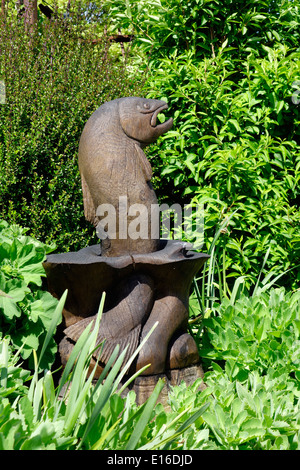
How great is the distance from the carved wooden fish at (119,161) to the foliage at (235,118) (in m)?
1.35

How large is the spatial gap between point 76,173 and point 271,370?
2252mm

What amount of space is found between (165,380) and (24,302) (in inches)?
30.6

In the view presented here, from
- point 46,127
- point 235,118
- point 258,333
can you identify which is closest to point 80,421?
point 258,333

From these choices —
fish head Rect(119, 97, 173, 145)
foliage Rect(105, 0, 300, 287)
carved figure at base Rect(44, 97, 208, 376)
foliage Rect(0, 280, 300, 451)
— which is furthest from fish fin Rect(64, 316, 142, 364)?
foliage Rect(105, 0, 300, 287)

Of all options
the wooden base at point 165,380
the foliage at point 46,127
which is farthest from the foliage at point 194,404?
the foliage at point 46,127

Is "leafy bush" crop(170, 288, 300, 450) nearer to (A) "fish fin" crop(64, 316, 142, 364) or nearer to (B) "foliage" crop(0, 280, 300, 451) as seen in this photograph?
(B) "foliage" crop(0, 280, 300, 451)

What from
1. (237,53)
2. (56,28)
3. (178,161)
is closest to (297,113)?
(237,53)

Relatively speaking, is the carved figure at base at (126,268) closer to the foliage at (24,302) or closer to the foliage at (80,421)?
the foliage at (24,302)

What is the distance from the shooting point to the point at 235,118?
3.77 meters

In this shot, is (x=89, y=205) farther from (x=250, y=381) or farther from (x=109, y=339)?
(x=250, y=381)

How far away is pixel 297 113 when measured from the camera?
149 inches

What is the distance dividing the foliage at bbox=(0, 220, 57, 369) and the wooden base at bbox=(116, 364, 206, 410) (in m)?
0.43

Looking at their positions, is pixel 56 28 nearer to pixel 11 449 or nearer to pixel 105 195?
pixel 105 195

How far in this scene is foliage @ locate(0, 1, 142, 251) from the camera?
3484 mm
